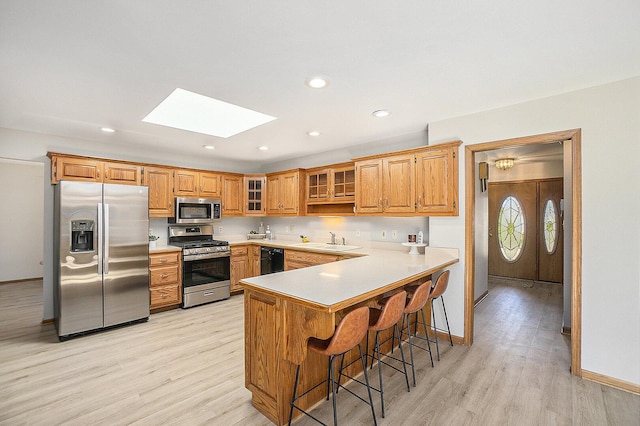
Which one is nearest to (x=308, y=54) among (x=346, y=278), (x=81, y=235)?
(x=346, y=278)

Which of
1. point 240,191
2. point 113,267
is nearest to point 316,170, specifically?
point 240,191

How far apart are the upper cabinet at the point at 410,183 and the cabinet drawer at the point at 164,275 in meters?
2.91

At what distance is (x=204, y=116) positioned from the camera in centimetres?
375

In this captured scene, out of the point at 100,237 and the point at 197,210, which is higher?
the point at 197,210

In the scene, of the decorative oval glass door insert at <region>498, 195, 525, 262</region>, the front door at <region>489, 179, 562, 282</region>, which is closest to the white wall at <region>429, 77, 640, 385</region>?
the front door at <region>489, 179, 562, 282</region>

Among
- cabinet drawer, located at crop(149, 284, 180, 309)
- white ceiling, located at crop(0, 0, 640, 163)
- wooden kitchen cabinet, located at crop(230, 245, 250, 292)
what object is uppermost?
white ceiling, located at crop(0, 0, 640, 163)

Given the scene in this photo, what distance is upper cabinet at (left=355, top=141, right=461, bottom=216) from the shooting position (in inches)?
129

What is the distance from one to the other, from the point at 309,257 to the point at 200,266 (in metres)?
1.77

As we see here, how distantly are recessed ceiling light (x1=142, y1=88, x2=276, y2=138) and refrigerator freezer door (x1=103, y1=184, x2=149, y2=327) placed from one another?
3.47 feet

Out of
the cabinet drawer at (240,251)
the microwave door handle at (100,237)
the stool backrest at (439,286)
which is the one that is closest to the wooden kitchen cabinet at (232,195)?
the cabinet drawer at (240,251)

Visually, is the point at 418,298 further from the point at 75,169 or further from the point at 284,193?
the point at 75,169

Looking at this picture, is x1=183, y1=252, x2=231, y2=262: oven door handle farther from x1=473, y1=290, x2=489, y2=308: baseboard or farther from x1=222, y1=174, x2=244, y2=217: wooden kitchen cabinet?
x1=473, y1=290, x2=489, y2=308: baseboard

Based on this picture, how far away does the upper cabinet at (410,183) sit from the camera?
3289 mm

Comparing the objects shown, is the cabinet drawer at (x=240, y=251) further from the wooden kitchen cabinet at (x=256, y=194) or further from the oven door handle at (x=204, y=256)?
the wooden kitchen cabinet at (x=256, y=194)
